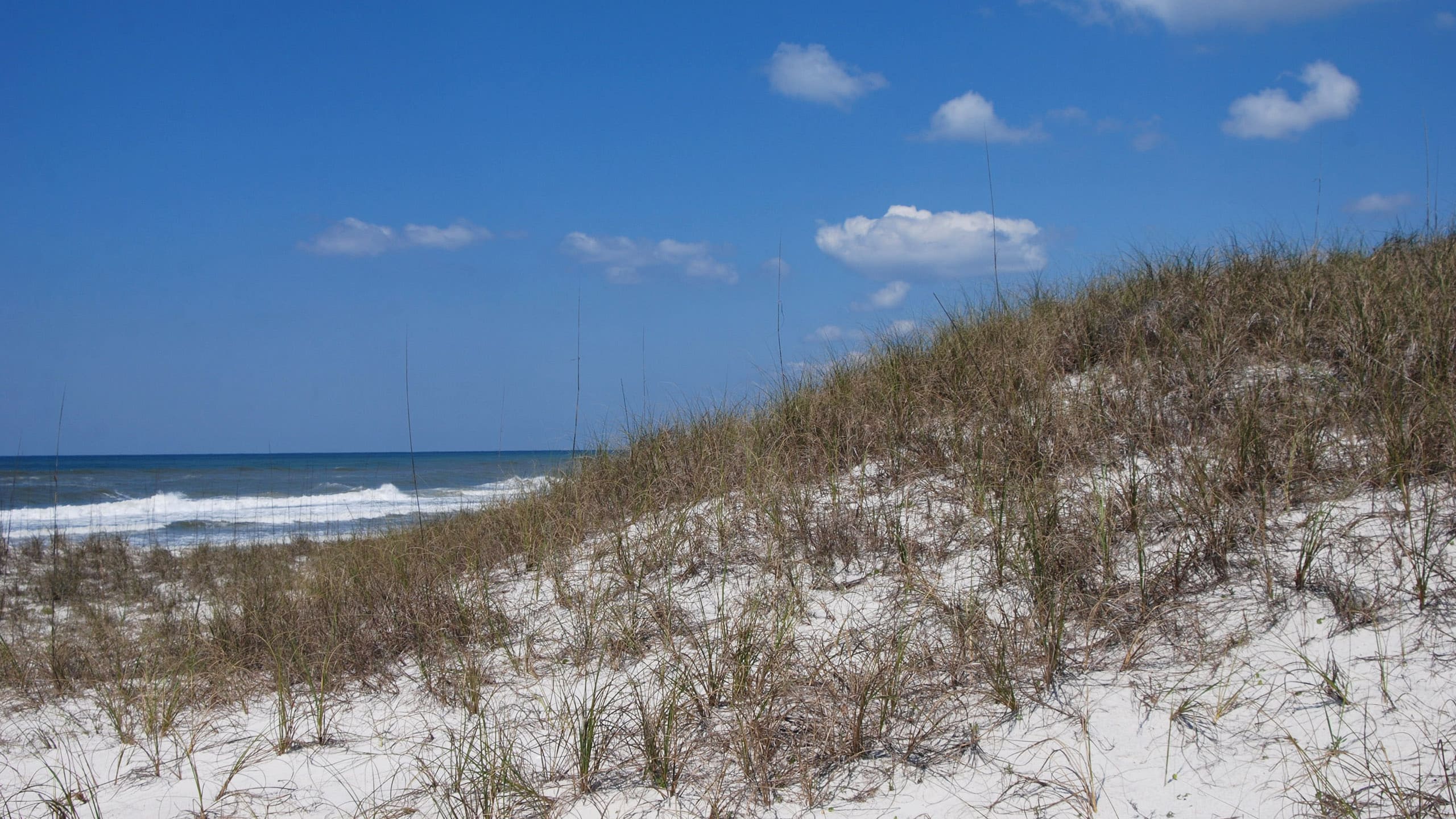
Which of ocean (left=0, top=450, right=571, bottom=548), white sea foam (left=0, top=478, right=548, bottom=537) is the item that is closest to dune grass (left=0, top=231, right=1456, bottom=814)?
ocean (left=0, top=450, right=571, bottom=548)

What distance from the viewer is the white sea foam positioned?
1392 centimetres

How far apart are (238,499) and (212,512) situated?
25.7 inches

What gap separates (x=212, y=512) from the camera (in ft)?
56.9

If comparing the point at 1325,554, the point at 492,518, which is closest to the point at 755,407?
the point at 492,518

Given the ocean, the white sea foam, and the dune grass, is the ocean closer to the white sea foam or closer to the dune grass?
the white sea foam

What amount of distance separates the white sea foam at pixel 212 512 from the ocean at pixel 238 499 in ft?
0.16

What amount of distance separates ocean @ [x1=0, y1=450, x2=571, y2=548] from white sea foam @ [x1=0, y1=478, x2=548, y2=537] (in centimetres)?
5

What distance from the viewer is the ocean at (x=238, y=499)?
966 cm

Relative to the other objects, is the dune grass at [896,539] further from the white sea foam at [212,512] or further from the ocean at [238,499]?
the white sea foam at [212,512]

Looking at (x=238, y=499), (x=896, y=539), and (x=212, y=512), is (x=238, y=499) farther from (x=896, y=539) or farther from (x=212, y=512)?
(x=896, y=539)

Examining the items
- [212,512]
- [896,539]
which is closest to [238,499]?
[212,512]

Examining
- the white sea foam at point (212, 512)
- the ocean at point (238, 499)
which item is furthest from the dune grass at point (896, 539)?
the white sea foam at point (212, 512)

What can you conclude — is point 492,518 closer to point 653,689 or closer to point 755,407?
point 755,407

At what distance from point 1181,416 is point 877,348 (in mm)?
2380
